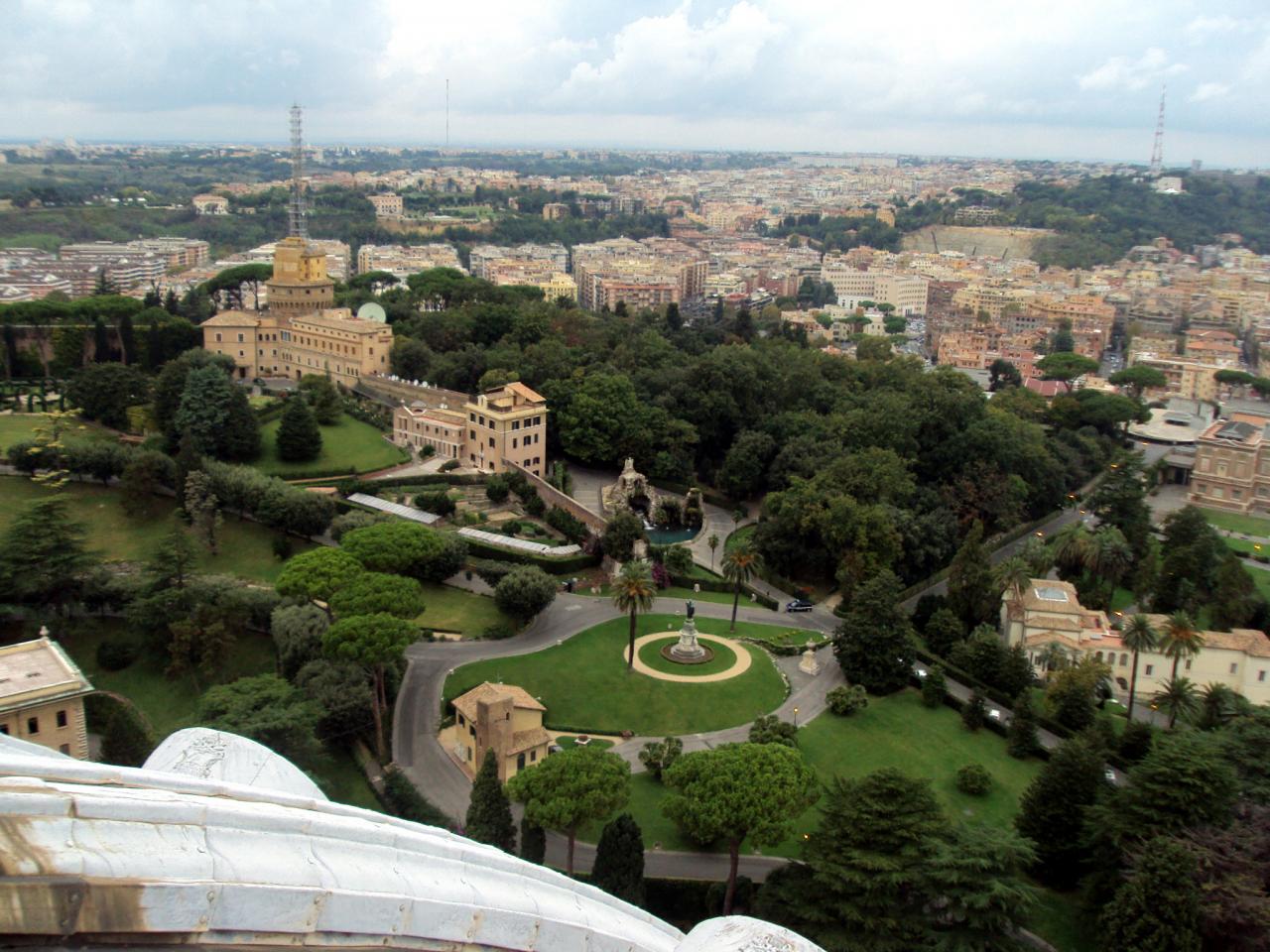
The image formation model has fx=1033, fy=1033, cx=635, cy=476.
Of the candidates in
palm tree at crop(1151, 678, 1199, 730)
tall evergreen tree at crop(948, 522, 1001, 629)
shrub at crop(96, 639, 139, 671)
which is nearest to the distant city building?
shrub at crop(96, 639, 139, 671)

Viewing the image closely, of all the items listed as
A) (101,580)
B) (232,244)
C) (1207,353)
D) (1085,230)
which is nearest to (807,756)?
(101,580)

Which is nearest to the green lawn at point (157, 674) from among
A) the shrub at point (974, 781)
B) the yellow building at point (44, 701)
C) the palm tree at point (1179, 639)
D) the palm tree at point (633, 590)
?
the yellow building at point (44, 701)

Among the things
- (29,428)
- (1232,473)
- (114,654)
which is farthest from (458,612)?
(1232,473)

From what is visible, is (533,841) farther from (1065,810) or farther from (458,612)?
(458,612)

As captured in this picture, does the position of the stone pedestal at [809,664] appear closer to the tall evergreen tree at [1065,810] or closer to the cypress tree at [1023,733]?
the cypress tree at [1023,733]

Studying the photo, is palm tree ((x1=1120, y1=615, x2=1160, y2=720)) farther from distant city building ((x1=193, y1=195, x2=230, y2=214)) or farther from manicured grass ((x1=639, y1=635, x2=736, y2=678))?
distant city building ((x1=193, y1=195, x2=230, y2=214))

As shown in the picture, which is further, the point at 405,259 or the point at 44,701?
the point at 405,259
